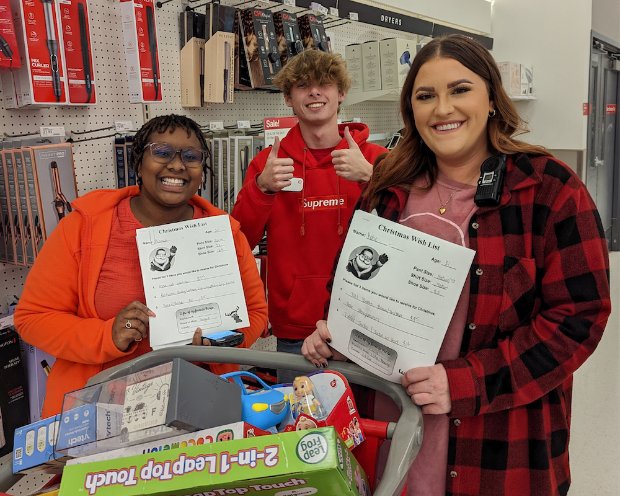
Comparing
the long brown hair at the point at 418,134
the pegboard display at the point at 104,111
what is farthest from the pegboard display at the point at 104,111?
the long brown hair at the point at 418,134

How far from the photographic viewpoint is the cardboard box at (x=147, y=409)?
3.33ft

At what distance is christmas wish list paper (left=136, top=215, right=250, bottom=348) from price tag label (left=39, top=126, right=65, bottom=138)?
108 centimetres

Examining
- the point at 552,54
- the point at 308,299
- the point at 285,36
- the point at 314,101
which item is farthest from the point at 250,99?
the point at 552,54

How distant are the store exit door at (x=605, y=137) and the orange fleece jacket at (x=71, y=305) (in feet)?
20.3

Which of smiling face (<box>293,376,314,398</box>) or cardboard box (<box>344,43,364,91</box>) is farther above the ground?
cardboard box (<box>344,43,364,91</box>)

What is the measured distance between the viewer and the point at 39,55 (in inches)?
85.3

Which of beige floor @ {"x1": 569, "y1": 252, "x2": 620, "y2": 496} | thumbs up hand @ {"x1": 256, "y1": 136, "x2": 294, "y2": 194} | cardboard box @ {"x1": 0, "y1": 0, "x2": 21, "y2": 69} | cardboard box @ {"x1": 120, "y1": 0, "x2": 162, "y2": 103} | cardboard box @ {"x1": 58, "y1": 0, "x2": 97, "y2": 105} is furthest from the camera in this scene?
beige floor @ {"x1": 569, "y1": 252, "x2": 620, "y2": 496}

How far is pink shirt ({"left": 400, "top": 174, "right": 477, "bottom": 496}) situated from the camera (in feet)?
4.09

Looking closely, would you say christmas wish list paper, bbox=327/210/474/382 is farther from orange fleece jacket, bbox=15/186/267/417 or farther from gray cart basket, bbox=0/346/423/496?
orange fleece jacket, bbox=15/186/267/417

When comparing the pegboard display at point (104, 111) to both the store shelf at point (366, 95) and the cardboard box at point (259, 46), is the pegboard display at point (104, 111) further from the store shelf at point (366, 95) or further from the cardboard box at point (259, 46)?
the store shelf at point (366, 95)

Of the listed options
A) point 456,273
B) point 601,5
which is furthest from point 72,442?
point 601,5

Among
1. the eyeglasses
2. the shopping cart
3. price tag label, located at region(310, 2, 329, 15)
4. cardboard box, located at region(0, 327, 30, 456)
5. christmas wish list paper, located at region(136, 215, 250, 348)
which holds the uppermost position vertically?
price tag label, located at region(310, 2, 329, 15)

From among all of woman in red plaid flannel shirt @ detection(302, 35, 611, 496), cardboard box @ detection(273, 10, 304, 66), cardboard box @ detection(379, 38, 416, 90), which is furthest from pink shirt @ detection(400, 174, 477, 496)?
cardboard box @ detection(379, 38, 416, 90)

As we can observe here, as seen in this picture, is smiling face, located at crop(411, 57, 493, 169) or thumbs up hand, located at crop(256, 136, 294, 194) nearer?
smiling face, located at crop(411, 57, 493, 169)
